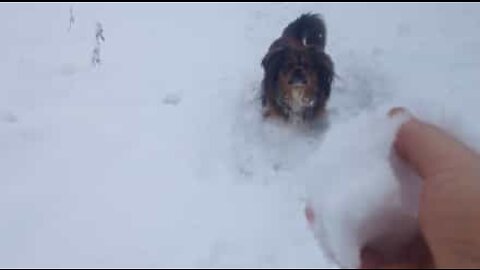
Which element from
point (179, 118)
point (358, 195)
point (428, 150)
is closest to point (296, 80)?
point (179, 118)

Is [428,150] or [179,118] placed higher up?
[179,118]

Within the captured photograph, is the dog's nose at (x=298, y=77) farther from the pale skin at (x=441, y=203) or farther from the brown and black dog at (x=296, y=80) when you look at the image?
the pale skin at (x=441, y=203)

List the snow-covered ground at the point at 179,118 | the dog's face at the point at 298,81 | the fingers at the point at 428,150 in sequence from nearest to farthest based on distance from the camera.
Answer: the fingers at the point at 428,150 < the snow-covered ground at the point at 179,118 < the dog's face at the point at 298,81

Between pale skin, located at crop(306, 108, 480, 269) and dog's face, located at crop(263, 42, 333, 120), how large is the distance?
1271 millimetres

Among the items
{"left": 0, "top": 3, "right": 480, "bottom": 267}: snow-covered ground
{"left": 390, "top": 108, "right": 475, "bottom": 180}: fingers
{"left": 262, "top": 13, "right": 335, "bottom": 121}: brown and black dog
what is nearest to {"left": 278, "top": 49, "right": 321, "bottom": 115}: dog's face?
{"left": 262, "top": 13, "right": 335, "bottom": 121}: brown and black dog

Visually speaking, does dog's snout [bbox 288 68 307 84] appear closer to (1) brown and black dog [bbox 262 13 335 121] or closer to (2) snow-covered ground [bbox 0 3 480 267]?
(1) brown and black dog [bbox 262 13 335 121]

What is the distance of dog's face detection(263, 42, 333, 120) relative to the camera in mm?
3139

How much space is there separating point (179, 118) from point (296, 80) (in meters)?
0.59

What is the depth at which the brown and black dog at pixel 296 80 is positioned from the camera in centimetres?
314

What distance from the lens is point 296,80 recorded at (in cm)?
319

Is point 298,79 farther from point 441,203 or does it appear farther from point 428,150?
point 441,203

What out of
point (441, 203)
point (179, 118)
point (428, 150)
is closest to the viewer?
point (441, 203)

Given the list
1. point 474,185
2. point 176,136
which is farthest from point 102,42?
point 474,185

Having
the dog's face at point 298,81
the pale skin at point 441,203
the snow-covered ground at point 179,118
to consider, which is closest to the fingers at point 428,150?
the pale skin at point 441,203
